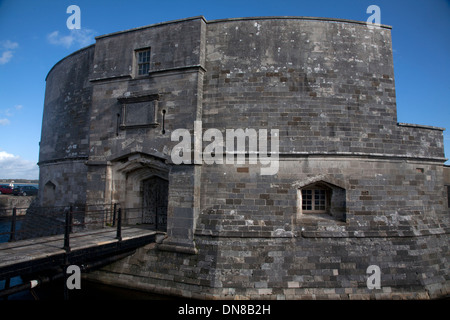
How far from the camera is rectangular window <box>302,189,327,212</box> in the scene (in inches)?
358

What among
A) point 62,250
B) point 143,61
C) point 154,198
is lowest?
point 62,250

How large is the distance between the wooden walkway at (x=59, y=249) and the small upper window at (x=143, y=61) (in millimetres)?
5682

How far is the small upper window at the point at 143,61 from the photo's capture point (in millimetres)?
10211

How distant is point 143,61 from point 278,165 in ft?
20.2

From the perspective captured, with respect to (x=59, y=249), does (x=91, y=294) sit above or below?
below

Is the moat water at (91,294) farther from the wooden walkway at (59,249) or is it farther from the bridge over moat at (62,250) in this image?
the wooden walkway at (59,249)

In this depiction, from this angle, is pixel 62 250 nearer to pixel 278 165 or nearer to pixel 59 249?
pixel 59 249

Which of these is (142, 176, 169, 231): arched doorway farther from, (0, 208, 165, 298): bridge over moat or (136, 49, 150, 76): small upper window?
(136, 49, 150, 76): small upper window

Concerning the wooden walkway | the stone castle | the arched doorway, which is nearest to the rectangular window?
the stone castle

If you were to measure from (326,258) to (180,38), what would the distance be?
27.7ft

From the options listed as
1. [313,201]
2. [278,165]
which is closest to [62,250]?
[278,165]

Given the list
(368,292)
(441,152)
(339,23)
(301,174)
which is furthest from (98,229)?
(441,152)

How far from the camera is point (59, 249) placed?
648 cm
